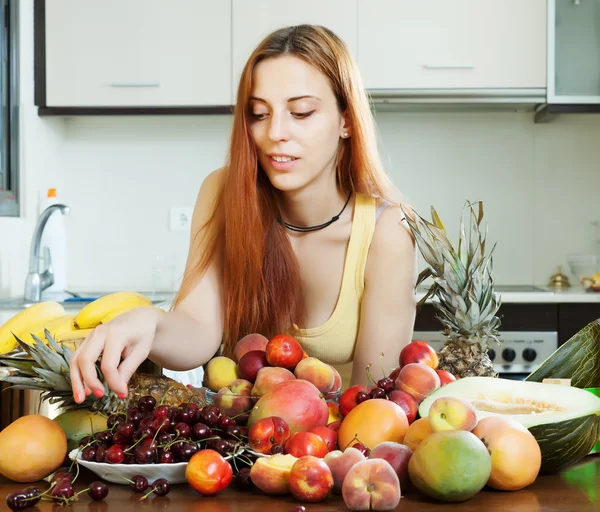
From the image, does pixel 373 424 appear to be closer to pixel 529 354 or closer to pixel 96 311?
pixel 96 311

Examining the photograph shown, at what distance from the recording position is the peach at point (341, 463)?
0.71 meters

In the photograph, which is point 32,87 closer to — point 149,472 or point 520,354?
point 520,354

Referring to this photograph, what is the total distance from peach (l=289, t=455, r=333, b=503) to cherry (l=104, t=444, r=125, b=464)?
0.58 ft

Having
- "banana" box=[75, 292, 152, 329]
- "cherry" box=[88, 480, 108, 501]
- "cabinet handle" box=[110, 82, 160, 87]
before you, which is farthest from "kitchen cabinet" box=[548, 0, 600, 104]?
"cherry" box=[88, 480, 108, 501]

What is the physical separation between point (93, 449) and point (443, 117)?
2789 millimetres

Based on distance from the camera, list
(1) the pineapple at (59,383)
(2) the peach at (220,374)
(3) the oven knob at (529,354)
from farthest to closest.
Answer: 1. (3) the oven knob at (529,354)
2. (2) the peach at (220,374)
3. (1) the pineapple at (59,383)

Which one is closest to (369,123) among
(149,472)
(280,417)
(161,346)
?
(161,346)

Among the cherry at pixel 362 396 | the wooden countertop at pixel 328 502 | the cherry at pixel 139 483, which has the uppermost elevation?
the cherry at pixel 362 396

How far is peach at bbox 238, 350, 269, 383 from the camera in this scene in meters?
0.97

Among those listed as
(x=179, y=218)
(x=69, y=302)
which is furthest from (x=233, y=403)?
(x=179, y=218)

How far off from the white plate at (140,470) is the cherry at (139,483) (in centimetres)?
1

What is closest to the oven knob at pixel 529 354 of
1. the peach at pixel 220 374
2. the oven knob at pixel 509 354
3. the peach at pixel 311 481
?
the oven knob at pixel 509 354

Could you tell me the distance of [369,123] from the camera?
5.05 ft

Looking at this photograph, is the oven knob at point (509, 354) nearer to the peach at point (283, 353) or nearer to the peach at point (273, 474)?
the peach at point (283, 353)
